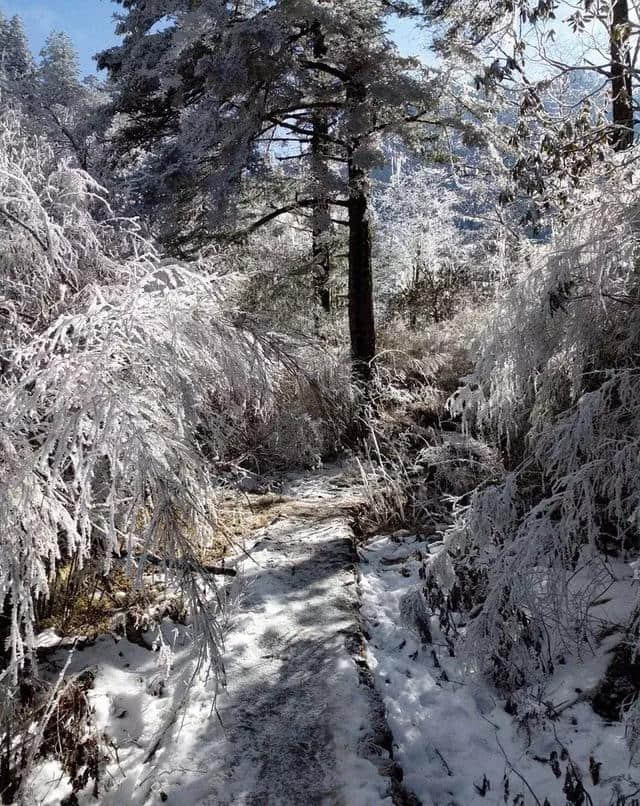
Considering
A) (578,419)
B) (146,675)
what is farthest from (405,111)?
(146,675)

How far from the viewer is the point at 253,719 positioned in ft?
8.45

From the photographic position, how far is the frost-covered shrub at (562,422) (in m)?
2.47

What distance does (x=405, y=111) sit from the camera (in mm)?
6621

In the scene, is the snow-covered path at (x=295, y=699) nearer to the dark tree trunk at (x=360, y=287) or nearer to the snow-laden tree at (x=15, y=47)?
the dark tree trunk at (x=360, y=287)

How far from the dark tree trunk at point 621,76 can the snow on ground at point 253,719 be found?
3.31m

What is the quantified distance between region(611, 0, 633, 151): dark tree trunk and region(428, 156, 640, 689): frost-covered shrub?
0.92 meters

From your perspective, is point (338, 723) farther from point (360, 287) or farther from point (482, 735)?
point (360, 287)

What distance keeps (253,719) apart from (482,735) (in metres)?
1.07

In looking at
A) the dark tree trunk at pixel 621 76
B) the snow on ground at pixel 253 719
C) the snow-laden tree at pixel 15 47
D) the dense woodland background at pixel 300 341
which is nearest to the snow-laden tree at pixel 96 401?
the dense woodland background at pixel 300 341

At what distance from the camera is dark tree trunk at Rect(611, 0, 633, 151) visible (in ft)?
11.3

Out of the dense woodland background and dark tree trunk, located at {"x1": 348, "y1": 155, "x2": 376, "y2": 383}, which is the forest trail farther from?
dark tree trunk, located at {"x1": 348, "y1": 155, "x2": 376, "y2": 383}

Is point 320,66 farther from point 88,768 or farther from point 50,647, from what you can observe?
point 88,768

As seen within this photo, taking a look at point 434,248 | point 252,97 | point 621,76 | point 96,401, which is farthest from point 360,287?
point 434,248

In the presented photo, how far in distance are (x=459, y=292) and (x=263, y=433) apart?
25.8 ft
